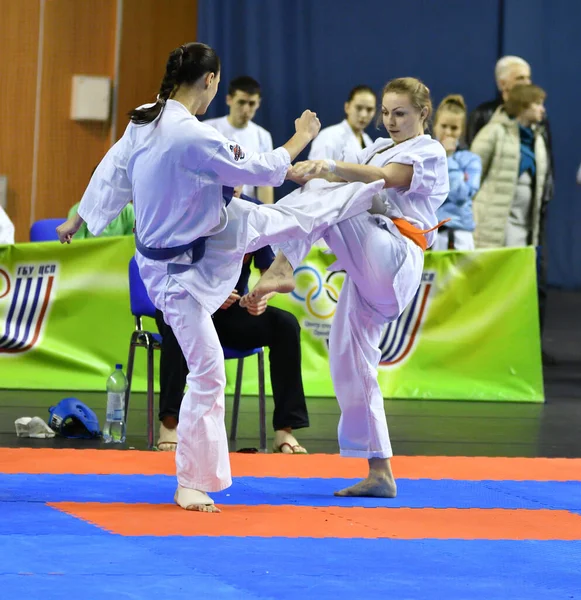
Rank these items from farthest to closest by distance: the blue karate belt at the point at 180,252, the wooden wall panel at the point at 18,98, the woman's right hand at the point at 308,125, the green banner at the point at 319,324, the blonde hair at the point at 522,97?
the wooden wall panel at the point at 18,98 → the blonde hair at the point at 522,97 → the green banner at the point at 319,324 → the woman's right hand at the point at 308,125 → the blue karate belt at the point at 180,252

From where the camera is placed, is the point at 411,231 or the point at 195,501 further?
the point at 411,231

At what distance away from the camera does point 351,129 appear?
8172 mm

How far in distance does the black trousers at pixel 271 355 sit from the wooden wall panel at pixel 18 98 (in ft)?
18.9

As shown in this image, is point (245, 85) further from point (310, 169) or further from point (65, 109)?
point (310, 169)

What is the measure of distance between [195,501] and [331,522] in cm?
43

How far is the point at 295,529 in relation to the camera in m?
3.35

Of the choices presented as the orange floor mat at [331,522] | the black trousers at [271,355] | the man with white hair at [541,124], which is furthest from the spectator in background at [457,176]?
the orange floor mat at [331,522]

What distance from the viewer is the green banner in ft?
21.9

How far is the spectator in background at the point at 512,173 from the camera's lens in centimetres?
782

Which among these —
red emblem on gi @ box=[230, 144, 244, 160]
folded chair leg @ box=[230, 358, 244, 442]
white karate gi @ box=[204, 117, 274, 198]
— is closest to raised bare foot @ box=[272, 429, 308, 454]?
folded chair leg @ box=[230, 358, 244, 442]

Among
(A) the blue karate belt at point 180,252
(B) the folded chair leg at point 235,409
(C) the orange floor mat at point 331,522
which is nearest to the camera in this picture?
(C) the orange floor mat at point 331,522

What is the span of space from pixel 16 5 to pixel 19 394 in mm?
5188

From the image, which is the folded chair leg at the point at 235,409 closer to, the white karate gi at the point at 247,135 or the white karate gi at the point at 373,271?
the white karate gi at the point at 373,271

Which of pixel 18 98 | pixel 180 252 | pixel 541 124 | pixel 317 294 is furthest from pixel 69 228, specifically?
pixel 18 98
